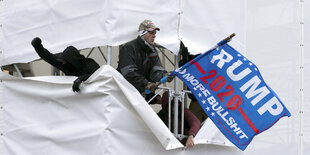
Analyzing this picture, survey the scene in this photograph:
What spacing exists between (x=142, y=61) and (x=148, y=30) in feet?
1.46

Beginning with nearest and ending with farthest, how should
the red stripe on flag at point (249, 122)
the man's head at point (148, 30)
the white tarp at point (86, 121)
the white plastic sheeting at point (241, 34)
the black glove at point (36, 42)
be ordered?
the red stripe on flag at point (249, 122) < the white tarp at point (86, 121) < the black glove at point (36, 42) < the man's head at point (148, 30) < the white plastic sheeting at point (241, 34)

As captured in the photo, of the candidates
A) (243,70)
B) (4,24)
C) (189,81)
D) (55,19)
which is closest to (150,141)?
(189,81)

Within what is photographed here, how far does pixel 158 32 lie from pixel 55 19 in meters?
1.20

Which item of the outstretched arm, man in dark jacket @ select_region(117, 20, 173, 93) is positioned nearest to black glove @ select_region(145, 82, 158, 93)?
man in dark jacket @ select_region(117, 20, 173, 93)

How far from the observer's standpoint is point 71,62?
7906 mm

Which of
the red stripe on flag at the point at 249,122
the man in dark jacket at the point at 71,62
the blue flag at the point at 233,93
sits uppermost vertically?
the man in dark jacket at the point at 71,62

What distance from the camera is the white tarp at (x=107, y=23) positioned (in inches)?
311

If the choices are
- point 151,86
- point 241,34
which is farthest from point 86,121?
point 241,34

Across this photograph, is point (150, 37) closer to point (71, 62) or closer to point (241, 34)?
point (71, 62)

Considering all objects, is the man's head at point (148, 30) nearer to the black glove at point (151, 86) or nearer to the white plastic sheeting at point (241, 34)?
the white plastic sheeting at point (241, 34)

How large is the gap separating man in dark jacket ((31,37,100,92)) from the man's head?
2.17 feet

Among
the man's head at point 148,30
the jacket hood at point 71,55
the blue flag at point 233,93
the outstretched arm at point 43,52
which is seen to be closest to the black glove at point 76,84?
the jacket hood at point 71,55

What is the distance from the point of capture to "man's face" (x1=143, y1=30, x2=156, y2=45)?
7.86 meters

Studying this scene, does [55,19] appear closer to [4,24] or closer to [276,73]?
[4,24]
